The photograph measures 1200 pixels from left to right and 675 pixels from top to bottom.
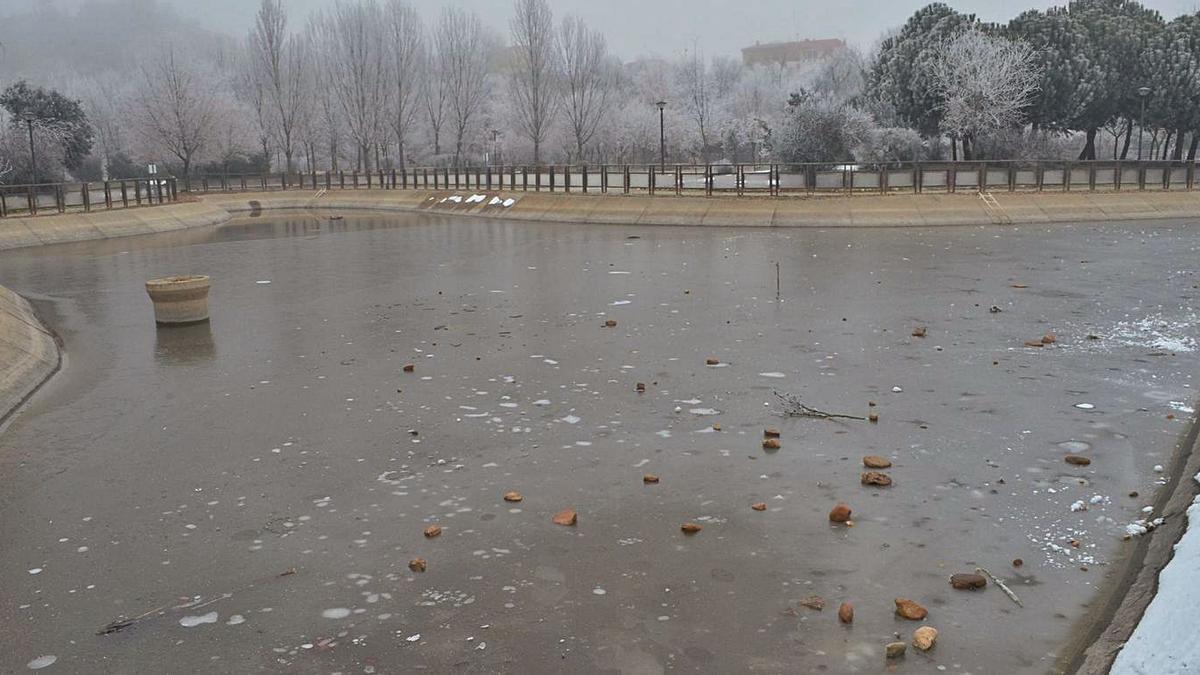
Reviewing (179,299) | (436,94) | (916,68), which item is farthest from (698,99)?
(179,299)

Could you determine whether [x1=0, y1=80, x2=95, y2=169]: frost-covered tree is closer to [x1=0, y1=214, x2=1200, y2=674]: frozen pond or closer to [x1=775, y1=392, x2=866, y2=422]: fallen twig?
[x1=0, y1=214, x2=1200, y2=674]: frozen pond

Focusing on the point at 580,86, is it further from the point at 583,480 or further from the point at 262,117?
the point at 583,480

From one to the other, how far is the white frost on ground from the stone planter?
14.8 m

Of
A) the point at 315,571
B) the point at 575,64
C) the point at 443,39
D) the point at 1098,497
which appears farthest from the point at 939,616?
the point at 443,39

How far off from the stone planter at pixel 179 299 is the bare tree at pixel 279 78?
202 feet

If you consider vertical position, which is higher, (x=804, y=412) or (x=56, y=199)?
(x=56, y=199)

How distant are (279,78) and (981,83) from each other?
55.6m

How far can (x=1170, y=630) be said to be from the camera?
445 centimetres

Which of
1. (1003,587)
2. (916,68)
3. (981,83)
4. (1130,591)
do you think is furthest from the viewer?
(916,68)

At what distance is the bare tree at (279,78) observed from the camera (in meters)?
76.8

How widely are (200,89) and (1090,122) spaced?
6872 centimetres

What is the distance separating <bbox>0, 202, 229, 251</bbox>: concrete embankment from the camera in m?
35.2

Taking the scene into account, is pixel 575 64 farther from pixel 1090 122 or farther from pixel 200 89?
pixel 1090 122

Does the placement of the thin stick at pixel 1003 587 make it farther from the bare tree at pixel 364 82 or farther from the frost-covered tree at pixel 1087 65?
the bare tree at pixel 364 82
